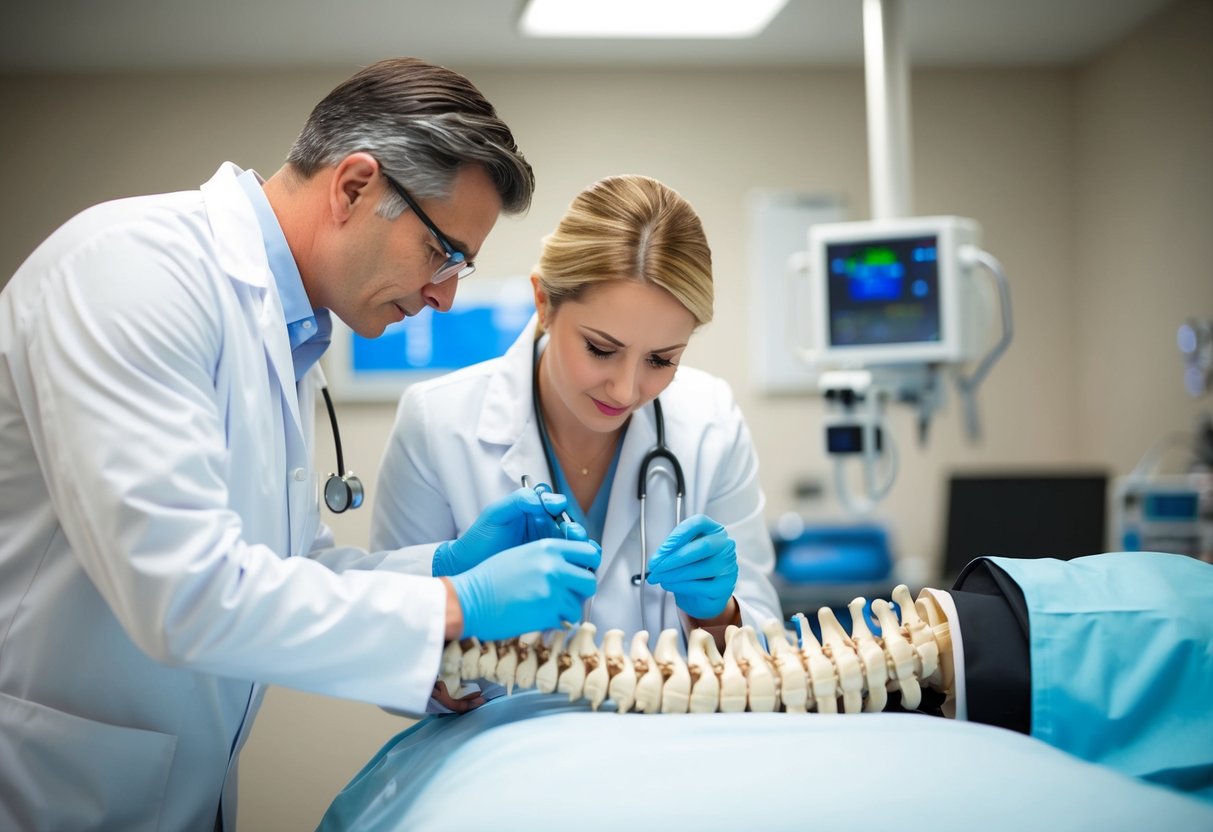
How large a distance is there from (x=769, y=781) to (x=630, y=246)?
83 centimetres

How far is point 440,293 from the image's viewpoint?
4.72 feet

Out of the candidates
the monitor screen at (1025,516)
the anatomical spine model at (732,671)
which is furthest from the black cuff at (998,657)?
the monitor screen at (1025,516)

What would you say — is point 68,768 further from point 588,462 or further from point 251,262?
point 588,462

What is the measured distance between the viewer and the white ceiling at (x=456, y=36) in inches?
144

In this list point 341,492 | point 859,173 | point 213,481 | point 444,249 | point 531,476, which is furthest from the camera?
point 859,173

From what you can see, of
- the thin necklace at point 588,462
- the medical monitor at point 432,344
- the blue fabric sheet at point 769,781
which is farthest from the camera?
the medical monitor at point 432,344

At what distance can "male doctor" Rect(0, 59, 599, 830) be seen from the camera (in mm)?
987

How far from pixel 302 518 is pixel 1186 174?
3542 mm

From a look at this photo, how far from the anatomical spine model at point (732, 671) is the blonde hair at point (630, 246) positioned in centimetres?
53

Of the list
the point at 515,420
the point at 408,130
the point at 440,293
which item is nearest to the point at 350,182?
the point at 408,130

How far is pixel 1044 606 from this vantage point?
110cm

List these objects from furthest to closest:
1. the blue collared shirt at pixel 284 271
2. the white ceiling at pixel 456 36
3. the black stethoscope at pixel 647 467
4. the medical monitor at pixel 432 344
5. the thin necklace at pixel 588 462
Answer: the medical monitor at pixel 432 344 < the white ceiling at pixel 456 36 < the thin necklace at pixel 588 462 < the black stethoscope at pixel 647 467 < the blue collared shirt at pixel 284 271

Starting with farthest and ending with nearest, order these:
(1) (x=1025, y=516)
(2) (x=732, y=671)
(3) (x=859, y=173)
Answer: (3) (x=859, y=173) → (1) (x=1025, y=516) → (2) (x=732, y=671)

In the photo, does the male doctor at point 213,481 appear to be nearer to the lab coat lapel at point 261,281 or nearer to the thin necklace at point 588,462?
the lab coat lapel at point 261,281
